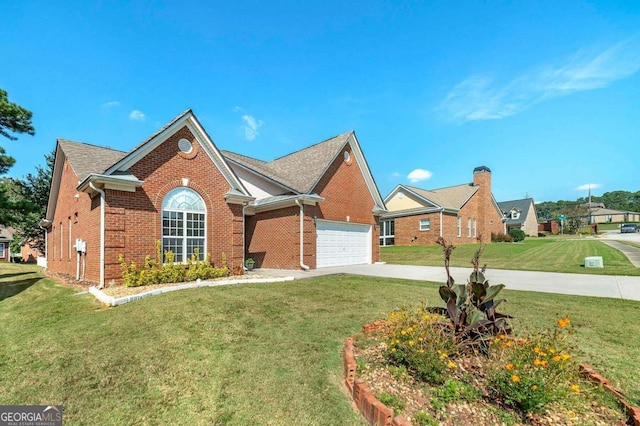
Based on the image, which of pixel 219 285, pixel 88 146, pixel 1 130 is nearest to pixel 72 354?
pixel 219 285

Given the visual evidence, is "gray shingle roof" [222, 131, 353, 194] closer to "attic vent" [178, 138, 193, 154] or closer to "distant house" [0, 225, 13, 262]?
"attic vent" [178, 138, 193, 154]

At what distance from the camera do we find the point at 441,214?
27.1 meters

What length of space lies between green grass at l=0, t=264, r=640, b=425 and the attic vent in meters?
5.61

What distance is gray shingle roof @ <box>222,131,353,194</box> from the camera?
51.5 feet

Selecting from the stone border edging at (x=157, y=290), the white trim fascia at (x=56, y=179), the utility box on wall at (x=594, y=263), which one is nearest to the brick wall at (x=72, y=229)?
the white trim fascia at (x=56, y=179)

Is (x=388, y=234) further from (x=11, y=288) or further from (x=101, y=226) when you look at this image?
(x=11, y=288)

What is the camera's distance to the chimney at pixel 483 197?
3206cm

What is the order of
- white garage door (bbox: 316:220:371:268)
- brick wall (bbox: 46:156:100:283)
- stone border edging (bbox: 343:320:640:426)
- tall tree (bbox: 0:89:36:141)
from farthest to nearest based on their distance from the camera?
white garage door (bbox: 316:220:371:268) → tall tree (bbox: 0:89:36:141) → brick wall (bbox: 46:156:100:283) → stone border edging (bbox: 343:320:640:426)

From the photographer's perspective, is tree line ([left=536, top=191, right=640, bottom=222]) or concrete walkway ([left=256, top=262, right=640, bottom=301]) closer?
concrete walkway ([left=256, top=262, right=640, bottom=301])

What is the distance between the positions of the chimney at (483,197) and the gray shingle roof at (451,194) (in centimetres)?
67

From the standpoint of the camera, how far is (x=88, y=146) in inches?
573

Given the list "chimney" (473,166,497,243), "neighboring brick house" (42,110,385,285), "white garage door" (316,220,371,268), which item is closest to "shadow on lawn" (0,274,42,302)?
"neighboring brick house" (42,110,385,285)

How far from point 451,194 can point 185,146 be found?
92.2 ft

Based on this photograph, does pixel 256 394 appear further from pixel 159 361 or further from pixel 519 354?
pixel 519 354
